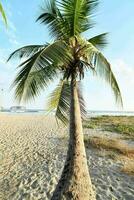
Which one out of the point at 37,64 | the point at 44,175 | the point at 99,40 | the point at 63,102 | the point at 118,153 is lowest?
the point at 44,175

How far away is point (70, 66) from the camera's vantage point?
678 cm

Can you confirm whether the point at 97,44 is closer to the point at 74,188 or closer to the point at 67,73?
the point at 67,73

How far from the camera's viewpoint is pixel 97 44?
7602mm

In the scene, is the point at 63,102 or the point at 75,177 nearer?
the point at 75,177

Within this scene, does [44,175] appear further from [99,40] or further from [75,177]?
[99,40]

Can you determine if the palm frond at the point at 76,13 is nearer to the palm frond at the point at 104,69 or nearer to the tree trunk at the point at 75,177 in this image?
the palm frond at the point at 104,69

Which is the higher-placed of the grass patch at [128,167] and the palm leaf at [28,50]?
the palm leaf at [28,50]

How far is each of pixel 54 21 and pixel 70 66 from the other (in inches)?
53.5

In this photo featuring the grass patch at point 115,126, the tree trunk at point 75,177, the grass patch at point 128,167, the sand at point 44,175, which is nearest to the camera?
the tree trunk at point 75,177

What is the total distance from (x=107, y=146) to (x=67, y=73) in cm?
992

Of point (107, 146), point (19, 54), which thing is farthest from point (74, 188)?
point (107, 146)

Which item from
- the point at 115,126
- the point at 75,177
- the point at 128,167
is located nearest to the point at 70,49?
the point at 75,177

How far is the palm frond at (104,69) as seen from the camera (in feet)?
22.3

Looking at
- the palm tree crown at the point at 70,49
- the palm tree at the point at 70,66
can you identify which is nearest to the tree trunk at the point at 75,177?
the palm tree at the point at 70,66
